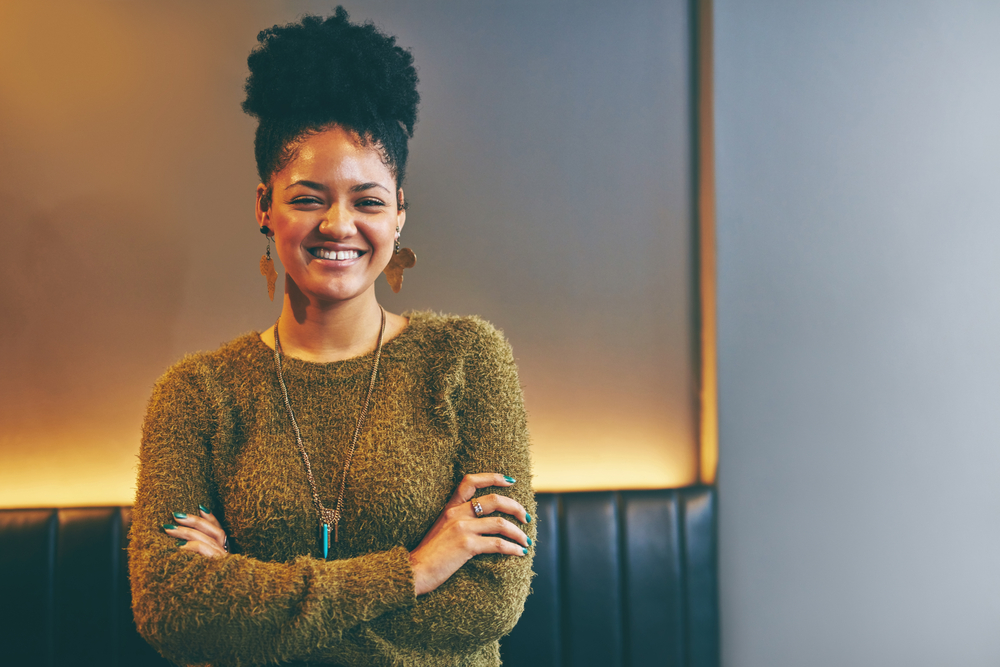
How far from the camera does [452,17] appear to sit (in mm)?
2100

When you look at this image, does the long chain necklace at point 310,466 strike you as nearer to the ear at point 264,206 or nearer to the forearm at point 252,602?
the forearm at point 252,602

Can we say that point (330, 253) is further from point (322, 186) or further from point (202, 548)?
point (202, 548)

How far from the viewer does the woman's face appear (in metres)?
1.28

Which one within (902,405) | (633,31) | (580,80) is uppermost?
(633,31)

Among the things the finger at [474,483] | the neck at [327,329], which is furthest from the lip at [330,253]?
the finger at [474,483]

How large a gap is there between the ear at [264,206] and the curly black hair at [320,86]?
20mm

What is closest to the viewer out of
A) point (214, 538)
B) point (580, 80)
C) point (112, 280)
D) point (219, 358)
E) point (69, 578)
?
point (214, 538)

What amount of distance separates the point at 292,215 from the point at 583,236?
3.45 feet

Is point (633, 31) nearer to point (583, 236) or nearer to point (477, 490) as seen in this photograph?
point (583, 236)

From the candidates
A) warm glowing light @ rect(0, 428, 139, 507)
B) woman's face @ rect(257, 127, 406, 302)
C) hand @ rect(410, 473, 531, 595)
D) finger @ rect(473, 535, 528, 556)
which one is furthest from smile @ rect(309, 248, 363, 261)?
warm glowing light @ rect(0, 428, 139, 507)

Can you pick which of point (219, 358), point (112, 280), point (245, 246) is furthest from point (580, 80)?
point (112, 280)

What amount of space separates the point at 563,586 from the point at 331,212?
4.02 ft

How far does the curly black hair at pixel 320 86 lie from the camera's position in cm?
129

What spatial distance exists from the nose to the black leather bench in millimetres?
1017
